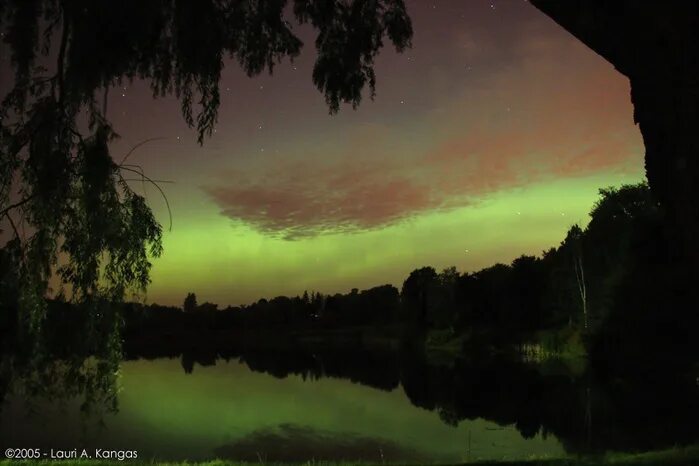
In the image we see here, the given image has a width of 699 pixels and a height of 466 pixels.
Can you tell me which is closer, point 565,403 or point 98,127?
point 98,127

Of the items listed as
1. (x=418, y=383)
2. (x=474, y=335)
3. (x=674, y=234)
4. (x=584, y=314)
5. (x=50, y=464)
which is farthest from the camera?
(x=474, y=335)

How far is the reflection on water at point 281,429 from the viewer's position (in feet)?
55.8

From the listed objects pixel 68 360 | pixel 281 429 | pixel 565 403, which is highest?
pixel 68 360

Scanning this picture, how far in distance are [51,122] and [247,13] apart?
6.52 ft

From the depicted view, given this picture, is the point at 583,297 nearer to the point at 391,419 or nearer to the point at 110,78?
the point at 391,419

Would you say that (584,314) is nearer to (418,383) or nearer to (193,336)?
(418,383)

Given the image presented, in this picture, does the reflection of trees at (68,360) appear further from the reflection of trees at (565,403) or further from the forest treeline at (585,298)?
the reflection of trees at (565,403)

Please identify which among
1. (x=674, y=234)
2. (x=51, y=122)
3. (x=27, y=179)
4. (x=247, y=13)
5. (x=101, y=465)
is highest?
(x=247, y=13)

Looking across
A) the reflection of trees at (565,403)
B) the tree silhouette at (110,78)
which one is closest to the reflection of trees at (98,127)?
the tree silhouette at (110,78)

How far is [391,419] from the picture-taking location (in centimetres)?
2312

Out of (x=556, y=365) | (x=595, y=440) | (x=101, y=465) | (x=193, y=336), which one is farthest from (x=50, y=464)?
(x=193, y=336)

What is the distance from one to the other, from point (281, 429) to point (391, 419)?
13.5ft

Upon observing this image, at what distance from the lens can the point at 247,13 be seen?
594 centimetres

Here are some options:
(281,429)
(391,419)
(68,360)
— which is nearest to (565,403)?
(391,419)
